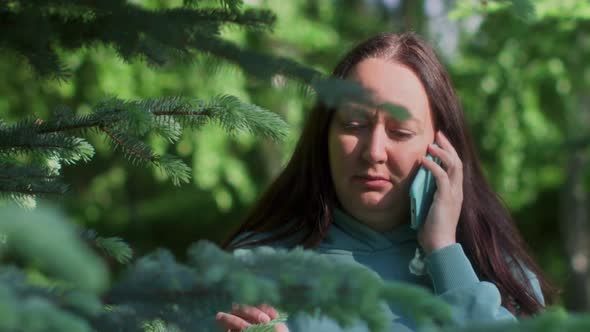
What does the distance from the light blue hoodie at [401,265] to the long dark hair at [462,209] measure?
0.05 m

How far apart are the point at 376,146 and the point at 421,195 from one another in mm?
159

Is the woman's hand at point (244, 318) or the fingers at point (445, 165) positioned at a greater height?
the fingers at point (445, 165)

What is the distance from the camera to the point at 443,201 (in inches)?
69.6

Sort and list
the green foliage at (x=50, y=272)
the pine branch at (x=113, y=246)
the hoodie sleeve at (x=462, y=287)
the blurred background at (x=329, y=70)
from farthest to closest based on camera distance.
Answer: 1. the blurred background at (x=329, y=70)
2. the hoodie sleeve at (x=462, y=287)
3. the pine branch at (x=113, y=246)
4. the green foliage at (x=50, y=272)

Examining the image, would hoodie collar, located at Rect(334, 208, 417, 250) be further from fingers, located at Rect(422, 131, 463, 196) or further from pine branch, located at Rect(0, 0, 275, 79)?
pine branch, located at Rect(0, 0, 275, 79)

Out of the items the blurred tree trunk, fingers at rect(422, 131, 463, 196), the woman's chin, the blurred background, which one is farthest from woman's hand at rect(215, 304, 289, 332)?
the blurred tree trunk

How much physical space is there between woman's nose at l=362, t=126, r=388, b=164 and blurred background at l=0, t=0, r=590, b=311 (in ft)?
11.2

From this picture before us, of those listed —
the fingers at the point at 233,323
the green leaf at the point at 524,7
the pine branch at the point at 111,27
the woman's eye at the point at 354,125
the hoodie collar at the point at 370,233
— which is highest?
the green leaf at the point at 524,7

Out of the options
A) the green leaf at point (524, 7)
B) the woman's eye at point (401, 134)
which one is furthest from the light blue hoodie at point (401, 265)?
the green leaf at point (524, 7)

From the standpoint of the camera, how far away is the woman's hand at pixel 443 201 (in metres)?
1.74

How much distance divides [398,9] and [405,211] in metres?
6.27

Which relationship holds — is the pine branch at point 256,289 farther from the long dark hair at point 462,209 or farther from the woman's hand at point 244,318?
the long dark hair at point 462,209

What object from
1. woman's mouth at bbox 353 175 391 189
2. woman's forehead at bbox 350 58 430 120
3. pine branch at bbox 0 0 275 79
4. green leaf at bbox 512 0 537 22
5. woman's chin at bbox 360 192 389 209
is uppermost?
green leaf at bbox 512 0 537 22

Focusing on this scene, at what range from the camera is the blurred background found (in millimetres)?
5867
